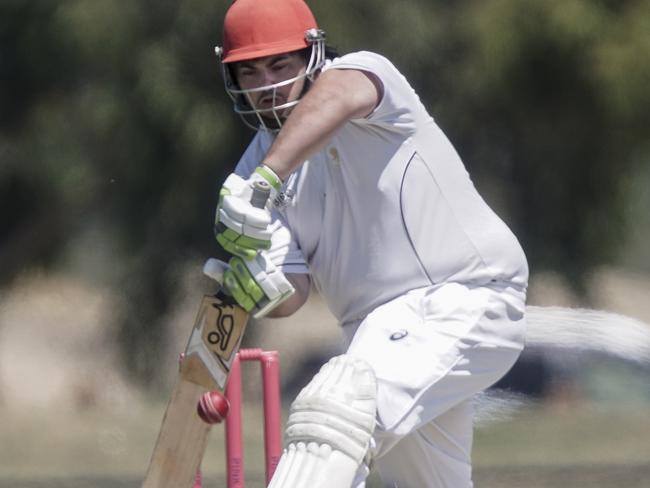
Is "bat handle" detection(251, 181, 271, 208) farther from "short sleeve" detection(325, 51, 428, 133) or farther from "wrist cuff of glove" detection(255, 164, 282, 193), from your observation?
"short sleeve" detection(325, 51, 428, 133)

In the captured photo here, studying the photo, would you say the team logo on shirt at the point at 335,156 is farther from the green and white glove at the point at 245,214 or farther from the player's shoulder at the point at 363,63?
the green and white glove at the point at 245,214

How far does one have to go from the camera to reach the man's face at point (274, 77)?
10.0 ft

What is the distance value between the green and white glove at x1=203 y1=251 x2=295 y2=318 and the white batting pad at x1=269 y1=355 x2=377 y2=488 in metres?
0.24

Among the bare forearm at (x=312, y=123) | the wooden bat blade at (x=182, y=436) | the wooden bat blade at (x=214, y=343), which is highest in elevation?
the bare forearm at (x=312, y=123)

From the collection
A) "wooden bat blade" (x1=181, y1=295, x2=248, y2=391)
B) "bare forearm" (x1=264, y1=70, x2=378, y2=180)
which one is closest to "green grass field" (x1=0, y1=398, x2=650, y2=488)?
"wooden bat blade" (x1=181, y1=295, x2=248, y2=391)

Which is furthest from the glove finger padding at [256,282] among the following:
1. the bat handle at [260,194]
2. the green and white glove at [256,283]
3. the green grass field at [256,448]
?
the green grass field at [256,448]

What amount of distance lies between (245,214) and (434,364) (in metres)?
0.46

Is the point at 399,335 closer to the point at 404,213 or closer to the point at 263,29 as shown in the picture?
the point at 404,213

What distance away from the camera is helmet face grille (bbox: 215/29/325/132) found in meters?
3.05

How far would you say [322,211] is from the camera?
10.3 ft

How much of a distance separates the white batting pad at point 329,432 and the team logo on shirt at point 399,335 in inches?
6.3

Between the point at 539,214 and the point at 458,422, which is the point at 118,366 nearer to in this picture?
the point at 539,214

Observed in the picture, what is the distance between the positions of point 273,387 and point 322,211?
4.58ft

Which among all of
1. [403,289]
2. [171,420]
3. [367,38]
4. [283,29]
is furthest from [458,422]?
[367,38]
